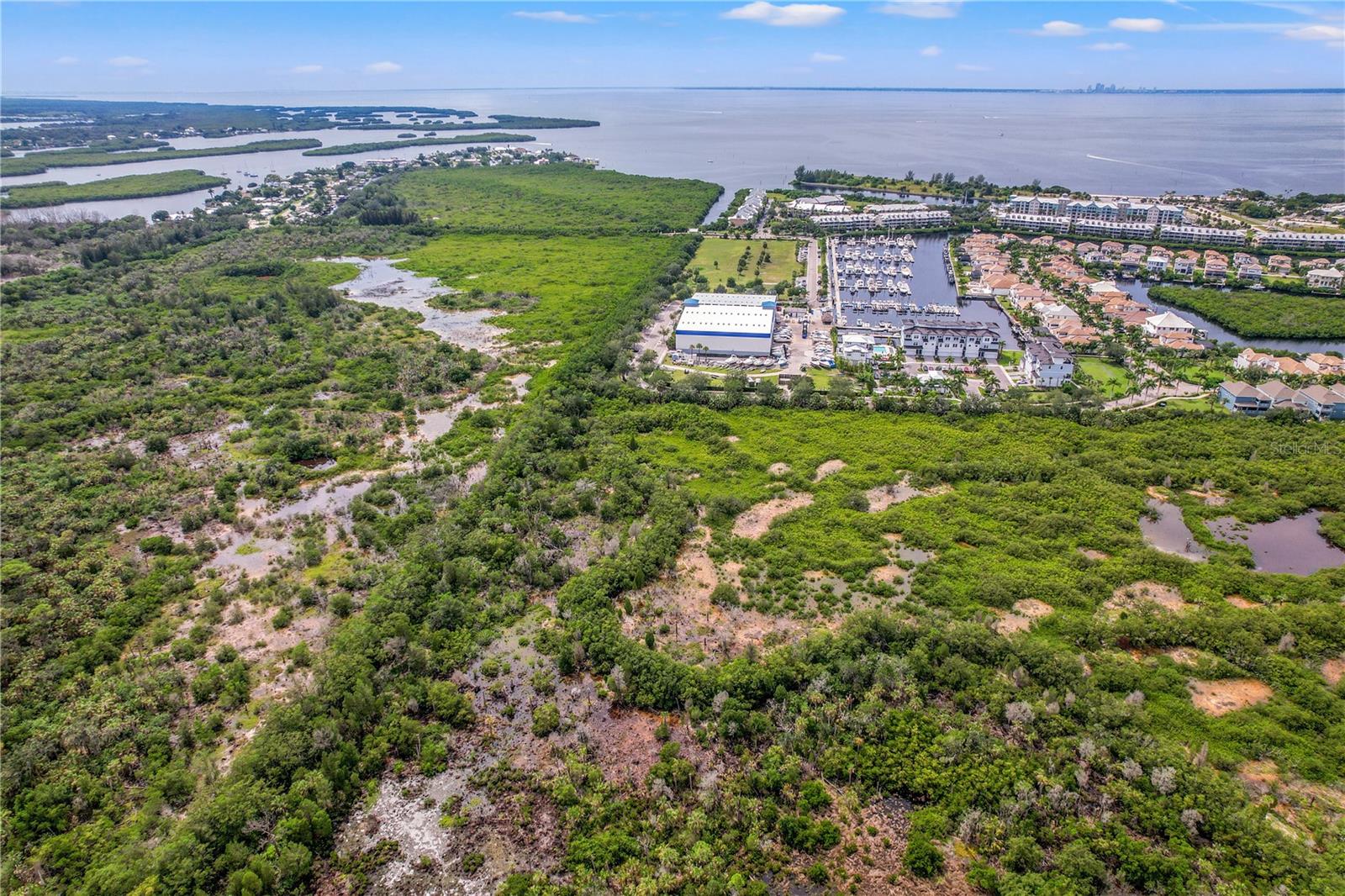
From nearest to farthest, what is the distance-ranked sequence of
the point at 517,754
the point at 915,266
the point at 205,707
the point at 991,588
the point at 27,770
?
the point at 27,770 → the point at 517,754 → the point at 205,707 → the point at 991,588 → the point at 915,266

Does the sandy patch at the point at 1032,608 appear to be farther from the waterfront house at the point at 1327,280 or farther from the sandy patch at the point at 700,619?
the waterfront house at the point at 1327,280

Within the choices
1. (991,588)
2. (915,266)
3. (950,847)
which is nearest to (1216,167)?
(915,266)

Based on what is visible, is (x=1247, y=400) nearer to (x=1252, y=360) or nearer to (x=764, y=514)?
(x=1252, y=360)

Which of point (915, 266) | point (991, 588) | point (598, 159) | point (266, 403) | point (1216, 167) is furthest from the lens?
point (598, 159)

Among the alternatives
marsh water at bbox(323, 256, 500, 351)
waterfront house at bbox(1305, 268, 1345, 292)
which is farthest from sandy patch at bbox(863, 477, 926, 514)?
waterfront house at bbox(1305, 268, 1345, 292)

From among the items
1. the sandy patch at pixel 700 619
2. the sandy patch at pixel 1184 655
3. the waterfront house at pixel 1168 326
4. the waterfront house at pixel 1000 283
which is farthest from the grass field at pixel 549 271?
the waterfront house at pixel 1168 326

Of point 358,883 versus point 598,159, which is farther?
Result: point 598,159

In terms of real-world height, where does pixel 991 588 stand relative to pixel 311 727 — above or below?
above

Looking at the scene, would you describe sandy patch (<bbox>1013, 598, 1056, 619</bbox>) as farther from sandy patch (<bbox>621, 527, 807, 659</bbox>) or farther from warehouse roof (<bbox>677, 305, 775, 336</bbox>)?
warehouse roof (<bbox>677, 305, 775, 336</bbox>)

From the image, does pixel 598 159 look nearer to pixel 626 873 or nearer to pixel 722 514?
pixel 722 514
